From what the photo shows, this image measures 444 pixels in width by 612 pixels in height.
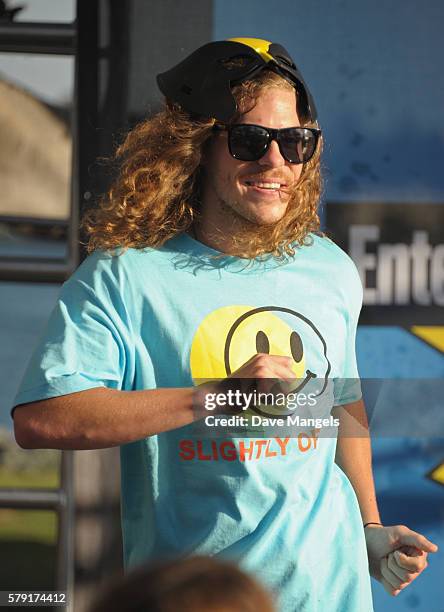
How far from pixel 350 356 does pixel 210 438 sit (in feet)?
1.06

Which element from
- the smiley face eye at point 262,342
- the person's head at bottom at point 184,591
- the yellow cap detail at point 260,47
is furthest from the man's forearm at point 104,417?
the person's head at bottom at point 184,591

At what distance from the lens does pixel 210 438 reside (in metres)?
1.65

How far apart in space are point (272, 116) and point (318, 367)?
17.1 inches

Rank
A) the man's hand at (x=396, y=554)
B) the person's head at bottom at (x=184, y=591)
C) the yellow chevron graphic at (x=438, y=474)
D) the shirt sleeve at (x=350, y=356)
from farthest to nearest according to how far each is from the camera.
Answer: the yellow chevron graphic at (x=438, y=474), the shirt sleeve at (x=350, y=356), the man's hand at (x=396, y=554), the person's head at bottom at (x=184, y=591)

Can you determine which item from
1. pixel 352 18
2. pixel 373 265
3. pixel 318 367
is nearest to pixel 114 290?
pixel 318 367

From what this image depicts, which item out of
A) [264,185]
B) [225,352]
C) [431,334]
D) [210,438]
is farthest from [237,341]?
[431,334]

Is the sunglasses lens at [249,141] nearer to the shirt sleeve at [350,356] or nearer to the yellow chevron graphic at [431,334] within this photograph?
the shirt sleeve at [350,356]

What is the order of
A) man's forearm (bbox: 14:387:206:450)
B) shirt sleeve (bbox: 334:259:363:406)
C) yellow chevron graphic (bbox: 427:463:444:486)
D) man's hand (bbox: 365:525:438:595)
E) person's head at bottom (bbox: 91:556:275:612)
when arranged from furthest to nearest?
yellow chevron graphic (bbox: 427:463:444:486) < shirt sleeve (bbox: 334:259:363:406) < man's hand (bbox: 365:525:438:595) < man's forearm (bbox: 14:387:206:450) < person's head at bottom (bbox: 91:556:275:612)

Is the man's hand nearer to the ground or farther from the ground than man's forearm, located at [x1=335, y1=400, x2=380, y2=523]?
nearer to the ground

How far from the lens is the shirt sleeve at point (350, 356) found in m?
1.81

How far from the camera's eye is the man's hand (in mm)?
1703

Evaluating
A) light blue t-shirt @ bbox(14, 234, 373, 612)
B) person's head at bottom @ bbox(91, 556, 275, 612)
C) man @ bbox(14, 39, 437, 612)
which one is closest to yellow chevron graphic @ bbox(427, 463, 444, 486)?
man @ bbox(14, 39, 437, 612)

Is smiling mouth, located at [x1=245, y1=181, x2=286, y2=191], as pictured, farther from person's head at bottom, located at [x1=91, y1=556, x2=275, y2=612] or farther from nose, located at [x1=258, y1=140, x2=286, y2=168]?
person's head at bottom, located at [x1=91, y1=556, x2=275, y2=612]

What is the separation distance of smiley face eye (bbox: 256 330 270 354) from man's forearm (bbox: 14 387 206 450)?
176 mm
